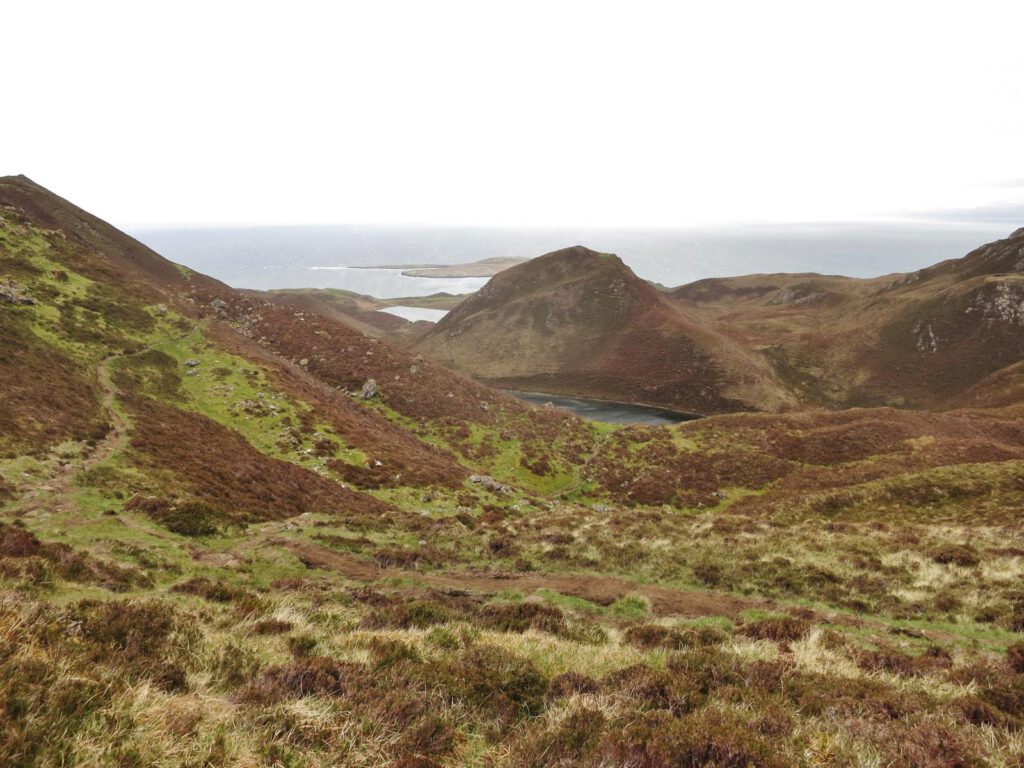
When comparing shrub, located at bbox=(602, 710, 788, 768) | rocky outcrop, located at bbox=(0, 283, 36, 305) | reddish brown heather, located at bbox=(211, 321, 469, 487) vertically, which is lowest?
reddish brown heather, located at bbox=(211, 321, 469, 487)

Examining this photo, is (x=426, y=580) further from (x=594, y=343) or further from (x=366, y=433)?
(x=594, y=343)

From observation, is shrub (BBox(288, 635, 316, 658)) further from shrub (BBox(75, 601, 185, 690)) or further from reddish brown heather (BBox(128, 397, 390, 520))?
reddish brown heather (BBox(128, 397, 390, 520))

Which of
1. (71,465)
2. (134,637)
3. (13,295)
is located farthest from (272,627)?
(13,295)

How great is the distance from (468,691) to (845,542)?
2072 centimetres

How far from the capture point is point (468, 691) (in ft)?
23.8

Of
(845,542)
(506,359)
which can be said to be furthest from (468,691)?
(506,359)

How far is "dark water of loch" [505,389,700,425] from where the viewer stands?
253 ft

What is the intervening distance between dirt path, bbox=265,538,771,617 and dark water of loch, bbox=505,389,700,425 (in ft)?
185

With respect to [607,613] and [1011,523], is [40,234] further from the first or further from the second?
[1011,523]

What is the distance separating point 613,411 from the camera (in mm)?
82188

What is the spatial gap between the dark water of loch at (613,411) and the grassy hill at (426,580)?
2978cm

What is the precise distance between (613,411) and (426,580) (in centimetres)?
6909

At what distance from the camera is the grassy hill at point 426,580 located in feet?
18.2

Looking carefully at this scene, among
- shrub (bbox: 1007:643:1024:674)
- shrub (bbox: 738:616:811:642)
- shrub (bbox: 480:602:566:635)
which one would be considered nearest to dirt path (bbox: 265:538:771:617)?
shrub (bbox: 738:616:811:642)
